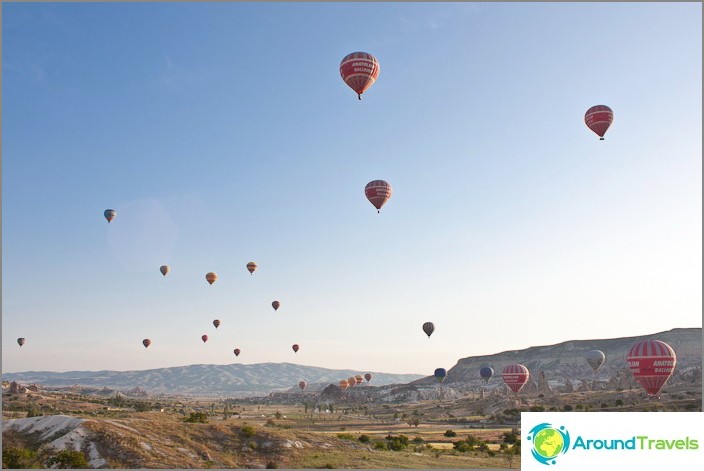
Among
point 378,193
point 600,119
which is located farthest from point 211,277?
point 600,119

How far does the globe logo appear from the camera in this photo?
23703mm

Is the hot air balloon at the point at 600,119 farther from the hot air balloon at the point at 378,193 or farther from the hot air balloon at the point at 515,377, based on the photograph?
the hot air balloon at the point at 515,377

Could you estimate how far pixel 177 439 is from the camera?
36062 mm

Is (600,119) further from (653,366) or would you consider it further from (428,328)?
(428,328)

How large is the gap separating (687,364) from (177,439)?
559ft

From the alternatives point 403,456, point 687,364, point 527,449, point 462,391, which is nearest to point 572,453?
point 527,449

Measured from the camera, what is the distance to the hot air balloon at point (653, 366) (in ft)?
161

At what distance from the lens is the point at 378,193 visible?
61.6 meters

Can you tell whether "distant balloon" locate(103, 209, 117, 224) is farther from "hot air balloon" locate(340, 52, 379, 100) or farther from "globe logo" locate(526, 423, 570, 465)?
"globe logo" locate(526, 423, 570, 465)

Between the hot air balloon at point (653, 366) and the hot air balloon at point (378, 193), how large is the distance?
28.4 m

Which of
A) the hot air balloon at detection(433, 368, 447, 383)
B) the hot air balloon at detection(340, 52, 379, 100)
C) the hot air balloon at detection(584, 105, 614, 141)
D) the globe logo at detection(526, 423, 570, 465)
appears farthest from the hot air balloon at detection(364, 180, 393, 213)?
the hot air balloon at detection(433, 368, 447, 383)

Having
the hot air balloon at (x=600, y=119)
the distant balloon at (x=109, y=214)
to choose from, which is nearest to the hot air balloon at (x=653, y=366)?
the hot air balloon at (x=600, y=119)

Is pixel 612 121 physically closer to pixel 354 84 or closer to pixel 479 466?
pixel 354 84

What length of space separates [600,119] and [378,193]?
23.6m
